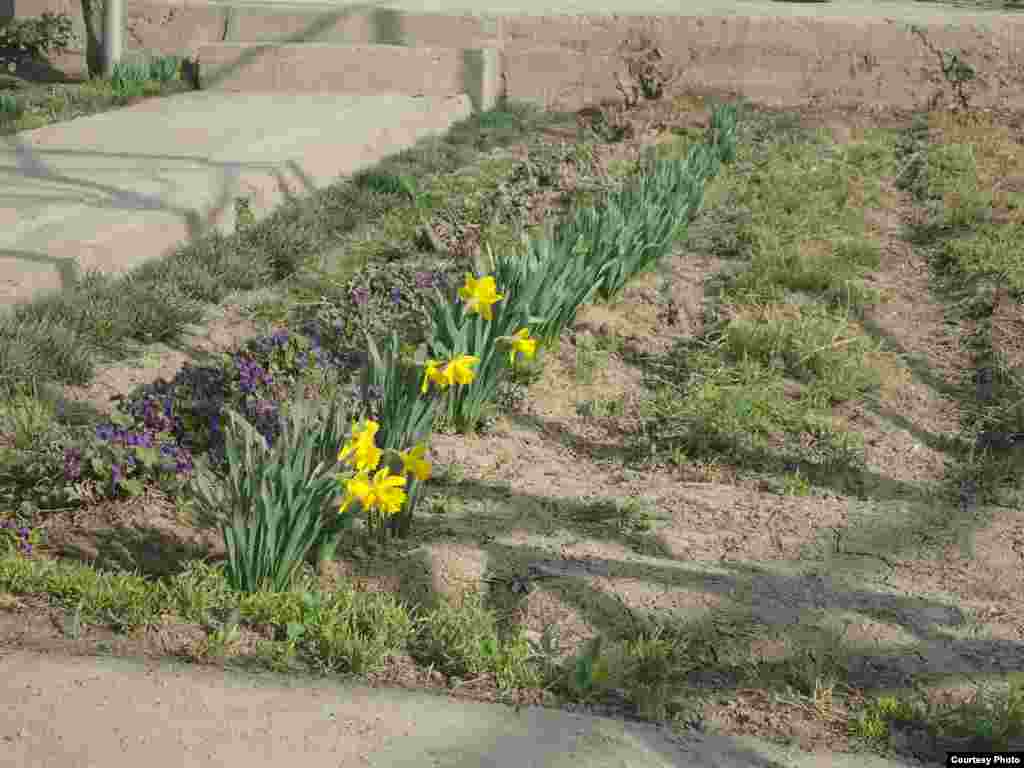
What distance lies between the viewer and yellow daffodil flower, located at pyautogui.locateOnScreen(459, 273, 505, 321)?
3.32m

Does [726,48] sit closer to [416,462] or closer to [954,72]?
[954,72]

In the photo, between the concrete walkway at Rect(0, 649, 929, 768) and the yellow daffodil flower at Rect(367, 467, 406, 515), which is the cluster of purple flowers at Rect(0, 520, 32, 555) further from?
the yellow daffodil flower at Rect(367, 467, 406, 515)

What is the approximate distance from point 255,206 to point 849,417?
3108 millimetres

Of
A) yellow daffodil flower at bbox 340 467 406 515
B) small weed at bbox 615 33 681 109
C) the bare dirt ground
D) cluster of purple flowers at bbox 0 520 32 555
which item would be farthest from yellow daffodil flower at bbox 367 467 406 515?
small weed at bbox 615 33 681 109

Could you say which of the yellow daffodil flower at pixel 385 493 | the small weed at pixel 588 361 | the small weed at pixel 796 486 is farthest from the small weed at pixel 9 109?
the yellow daffodil flower at pixel 385 493

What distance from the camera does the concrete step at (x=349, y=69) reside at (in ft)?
29.9

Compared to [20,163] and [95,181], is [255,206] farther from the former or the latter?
[20,163]

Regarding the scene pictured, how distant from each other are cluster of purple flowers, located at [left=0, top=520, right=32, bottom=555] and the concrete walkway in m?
0.44

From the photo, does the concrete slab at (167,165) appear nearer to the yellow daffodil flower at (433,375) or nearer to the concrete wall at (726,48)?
the concrete wall at (726,48)

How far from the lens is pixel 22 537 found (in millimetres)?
2904

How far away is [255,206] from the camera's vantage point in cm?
592

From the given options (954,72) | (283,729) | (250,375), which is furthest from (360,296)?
(954,72)

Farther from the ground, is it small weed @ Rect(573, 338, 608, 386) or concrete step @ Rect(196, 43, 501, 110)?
concrete step @ Rect(196, 43, 501, 110)

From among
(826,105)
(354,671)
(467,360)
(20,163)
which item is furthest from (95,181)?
(826,105)
